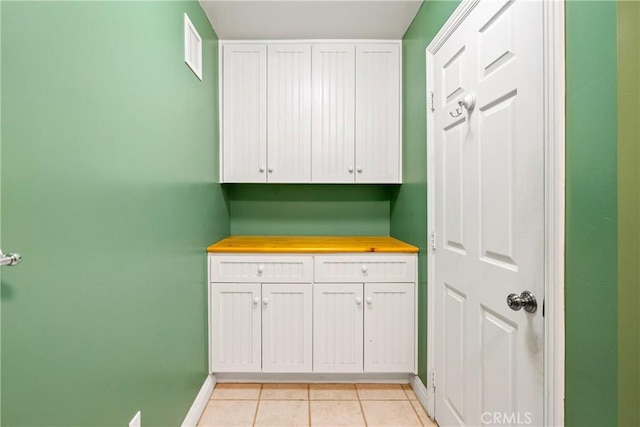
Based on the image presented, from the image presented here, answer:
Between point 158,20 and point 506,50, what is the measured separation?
4.35 feet

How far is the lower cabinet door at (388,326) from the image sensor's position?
6.26ft

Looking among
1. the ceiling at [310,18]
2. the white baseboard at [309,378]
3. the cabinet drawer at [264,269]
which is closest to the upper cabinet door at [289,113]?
the ceiling at [310,18]

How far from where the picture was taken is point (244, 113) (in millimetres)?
2191

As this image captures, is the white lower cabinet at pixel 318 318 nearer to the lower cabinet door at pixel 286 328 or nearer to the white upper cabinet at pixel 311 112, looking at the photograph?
the lower cabinet door at pixel 286 328

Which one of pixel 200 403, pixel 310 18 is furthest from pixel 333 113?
pixel 200 403

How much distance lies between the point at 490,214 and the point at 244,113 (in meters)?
1.76

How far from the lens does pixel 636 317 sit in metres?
0.66

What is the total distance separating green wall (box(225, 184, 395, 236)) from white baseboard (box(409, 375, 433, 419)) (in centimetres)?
110

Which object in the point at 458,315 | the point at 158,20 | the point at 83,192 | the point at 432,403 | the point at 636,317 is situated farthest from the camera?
the point at 432,403

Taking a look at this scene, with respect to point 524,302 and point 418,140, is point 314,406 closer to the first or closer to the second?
point 524,302

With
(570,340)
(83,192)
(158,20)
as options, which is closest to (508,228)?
(570,340)

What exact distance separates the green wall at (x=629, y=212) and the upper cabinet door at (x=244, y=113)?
6.17 feet

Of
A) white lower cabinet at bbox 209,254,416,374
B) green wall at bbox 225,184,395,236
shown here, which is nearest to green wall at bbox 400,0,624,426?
white lower cabinet at bbox 209,254,416,374

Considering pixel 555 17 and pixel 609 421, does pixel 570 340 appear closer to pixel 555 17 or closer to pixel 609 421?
pixel 609 421
